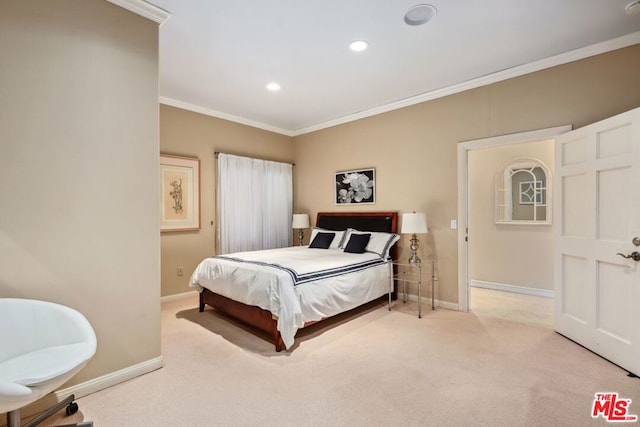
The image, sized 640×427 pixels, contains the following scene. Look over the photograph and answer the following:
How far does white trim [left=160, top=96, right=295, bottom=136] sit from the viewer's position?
4.38m

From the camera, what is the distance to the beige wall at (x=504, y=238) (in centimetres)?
454

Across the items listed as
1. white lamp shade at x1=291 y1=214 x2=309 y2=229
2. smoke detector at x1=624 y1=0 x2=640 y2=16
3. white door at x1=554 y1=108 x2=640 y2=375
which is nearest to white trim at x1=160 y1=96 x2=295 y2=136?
white lamp shade at x1=291 y1=214 x2=309 y2=229

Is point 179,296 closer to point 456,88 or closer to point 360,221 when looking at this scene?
point 360,221

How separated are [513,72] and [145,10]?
12.0 feet

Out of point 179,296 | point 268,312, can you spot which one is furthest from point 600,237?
point 179,296

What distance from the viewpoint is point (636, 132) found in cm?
235

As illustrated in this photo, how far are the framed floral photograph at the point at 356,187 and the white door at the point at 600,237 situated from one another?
235cm

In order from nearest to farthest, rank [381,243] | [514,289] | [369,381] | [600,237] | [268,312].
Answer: [369,381], [600,237], [268,312], [381,243], [514,289]

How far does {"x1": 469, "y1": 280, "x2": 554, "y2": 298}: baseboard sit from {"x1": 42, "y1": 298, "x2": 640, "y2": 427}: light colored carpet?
1492 mm

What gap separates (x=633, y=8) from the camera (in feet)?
7.96

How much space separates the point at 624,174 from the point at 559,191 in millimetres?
646

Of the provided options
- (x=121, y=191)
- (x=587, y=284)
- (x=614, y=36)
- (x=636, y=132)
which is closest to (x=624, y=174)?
(x=636, y=132)

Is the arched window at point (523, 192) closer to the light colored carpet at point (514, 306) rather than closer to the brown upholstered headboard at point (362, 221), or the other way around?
the light colored carpet at point (514, 306)

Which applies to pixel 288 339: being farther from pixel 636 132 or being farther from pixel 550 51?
pixel 550 51
